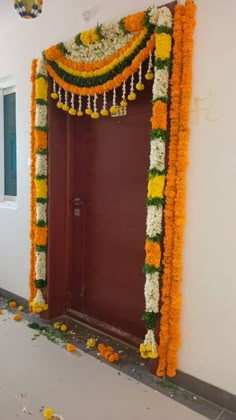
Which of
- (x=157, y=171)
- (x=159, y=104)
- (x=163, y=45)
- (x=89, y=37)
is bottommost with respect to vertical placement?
(x=157, y=171)

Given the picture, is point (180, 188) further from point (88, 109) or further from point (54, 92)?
point (54, 92)

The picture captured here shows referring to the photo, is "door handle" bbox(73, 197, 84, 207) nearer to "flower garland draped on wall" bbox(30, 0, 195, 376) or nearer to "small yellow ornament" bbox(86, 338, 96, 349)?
"flower garland draped on wall" bbox(30, 0, 195, 376)

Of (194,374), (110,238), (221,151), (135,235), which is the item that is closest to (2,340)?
(110,238)

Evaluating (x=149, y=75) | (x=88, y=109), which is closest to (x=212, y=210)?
(x=149, y=75)

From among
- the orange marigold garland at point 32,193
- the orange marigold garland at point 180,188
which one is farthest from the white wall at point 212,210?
the orange marigold garland at point 32,193

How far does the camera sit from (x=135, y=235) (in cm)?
246

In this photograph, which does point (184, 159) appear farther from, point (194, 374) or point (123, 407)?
point (123, 407)

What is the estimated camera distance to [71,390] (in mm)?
1963

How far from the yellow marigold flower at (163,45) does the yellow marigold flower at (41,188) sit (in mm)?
1395

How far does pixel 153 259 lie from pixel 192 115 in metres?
0.91

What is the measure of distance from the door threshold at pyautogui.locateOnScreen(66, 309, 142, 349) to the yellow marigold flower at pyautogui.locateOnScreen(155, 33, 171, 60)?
204 cm

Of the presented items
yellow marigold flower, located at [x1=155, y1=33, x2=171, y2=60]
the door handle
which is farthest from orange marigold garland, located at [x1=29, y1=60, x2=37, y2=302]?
yellow marigold flower, located at [x1=155, y1=33, x2=171, y2=60]

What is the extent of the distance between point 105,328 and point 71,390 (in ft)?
2.37

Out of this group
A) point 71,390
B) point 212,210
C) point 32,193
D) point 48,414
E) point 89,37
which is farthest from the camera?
point 32,193
